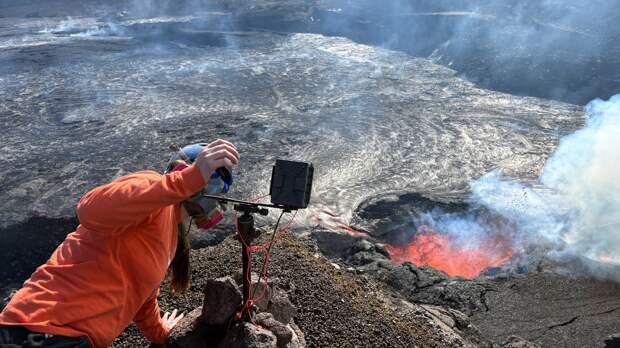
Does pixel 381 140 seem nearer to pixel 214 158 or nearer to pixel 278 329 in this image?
pixel 278 329

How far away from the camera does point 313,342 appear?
3.76 meters

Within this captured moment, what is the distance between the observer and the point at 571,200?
9180 mm

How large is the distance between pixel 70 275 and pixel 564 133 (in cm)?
1345

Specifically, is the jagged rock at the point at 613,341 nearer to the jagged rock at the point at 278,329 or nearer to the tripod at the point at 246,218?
the jagged rock at the point at 278,329

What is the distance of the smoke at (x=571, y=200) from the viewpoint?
7.73 meters

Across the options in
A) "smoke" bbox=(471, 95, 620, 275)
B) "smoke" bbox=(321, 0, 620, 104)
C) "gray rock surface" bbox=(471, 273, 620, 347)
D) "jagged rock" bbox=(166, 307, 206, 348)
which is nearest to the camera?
"jagged rock" bbox=(166, 307, 206, 348)

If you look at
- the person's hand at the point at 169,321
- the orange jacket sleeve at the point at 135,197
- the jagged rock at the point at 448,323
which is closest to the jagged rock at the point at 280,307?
the person's hand at the point at 169,321

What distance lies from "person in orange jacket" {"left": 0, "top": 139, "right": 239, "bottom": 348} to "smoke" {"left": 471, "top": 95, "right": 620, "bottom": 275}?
22.4 feet

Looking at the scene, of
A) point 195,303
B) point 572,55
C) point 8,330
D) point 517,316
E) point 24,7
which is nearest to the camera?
point 8,330

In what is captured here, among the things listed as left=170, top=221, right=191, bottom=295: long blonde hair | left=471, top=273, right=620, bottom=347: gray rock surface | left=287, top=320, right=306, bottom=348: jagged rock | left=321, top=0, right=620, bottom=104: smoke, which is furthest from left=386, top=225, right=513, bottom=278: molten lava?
left=321, top=0, right=620, bottom=104: smoke

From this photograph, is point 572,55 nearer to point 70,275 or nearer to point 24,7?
point 70,275

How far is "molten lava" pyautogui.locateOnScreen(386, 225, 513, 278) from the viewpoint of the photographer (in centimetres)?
793

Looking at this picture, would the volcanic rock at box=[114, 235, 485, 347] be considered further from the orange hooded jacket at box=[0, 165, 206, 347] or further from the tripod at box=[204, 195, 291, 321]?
the orange hooded jacket at box=[0, 165, 206, 347]

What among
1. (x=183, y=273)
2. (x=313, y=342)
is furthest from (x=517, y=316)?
(x=183, y=273)
